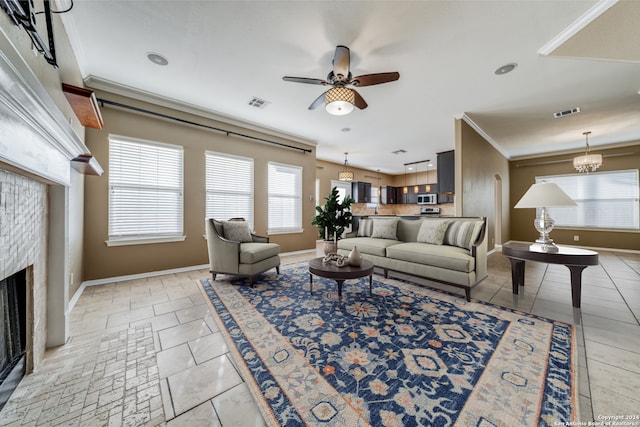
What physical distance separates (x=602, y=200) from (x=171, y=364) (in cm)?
968

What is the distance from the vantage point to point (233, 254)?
3.12 m

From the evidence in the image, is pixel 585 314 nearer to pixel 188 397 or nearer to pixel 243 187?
pixel 188 397

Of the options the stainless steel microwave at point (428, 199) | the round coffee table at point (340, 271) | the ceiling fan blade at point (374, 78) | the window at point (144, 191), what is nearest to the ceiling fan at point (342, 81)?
the ceiling fan blade at point (374, 78)

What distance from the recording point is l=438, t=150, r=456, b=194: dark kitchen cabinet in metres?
5.42

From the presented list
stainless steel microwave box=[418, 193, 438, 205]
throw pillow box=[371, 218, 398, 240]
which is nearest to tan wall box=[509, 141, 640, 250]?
stainless steel microwave box=[418, 193, 438, 205]

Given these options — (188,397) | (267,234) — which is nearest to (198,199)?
(267,234)

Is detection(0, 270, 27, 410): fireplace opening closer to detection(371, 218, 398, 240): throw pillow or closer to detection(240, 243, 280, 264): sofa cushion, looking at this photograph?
detection(240, 243, 280, 264): sofa cushion

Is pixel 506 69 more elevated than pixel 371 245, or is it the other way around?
pixel 506 69

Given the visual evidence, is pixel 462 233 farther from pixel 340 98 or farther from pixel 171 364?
pixel 171 364

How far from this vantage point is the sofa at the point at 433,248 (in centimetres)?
271

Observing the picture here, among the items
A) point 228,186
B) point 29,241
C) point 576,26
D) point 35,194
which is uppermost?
point 576,26

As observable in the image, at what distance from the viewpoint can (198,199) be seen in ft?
13.1

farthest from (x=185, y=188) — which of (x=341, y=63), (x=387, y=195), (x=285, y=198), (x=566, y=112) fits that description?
(x=387, y=195)

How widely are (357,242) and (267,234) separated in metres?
2.07
